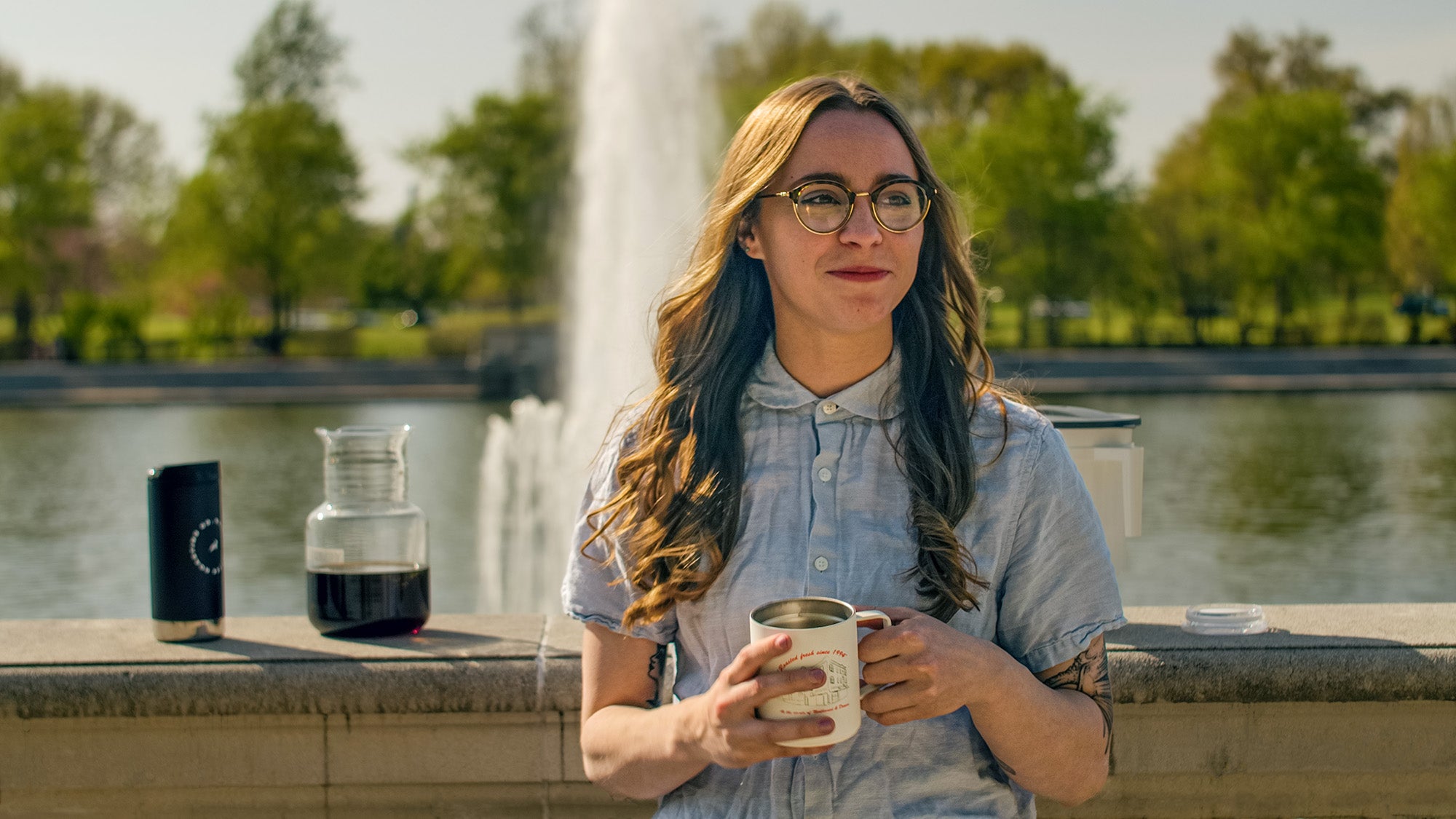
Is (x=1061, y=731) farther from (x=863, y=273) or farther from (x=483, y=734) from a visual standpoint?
(x=483, y=734)

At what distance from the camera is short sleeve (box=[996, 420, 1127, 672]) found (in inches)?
90.2

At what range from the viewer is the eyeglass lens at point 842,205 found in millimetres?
2314

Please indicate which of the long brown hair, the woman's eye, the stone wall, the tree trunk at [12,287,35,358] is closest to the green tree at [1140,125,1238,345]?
the tree trunk at [12,287,35,358]

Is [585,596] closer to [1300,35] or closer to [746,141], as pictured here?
[746,141]

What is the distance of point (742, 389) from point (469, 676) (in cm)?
122

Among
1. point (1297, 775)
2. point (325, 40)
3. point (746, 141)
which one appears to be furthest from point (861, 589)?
point (325, 40)

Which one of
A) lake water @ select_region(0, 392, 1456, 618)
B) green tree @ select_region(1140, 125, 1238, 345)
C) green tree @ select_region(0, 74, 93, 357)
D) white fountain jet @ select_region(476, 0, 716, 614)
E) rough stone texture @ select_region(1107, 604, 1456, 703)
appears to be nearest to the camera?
rough stone texture @ select_region(1107, 604, 1456, 703)

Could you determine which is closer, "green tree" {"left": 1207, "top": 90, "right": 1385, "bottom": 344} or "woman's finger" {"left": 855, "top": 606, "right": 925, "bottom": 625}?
"woman's finger" {"left": 855, "top": 606, "right": 925, "bottom": 625}

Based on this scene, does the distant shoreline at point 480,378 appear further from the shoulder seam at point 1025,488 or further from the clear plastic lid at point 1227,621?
the shoulder seam at point 1025,488

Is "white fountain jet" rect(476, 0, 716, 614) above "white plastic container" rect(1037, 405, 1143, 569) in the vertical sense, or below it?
above

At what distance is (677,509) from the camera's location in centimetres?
238

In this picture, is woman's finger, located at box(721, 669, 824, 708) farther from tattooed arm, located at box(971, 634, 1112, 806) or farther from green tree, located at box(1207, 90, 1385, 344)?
green tree, located at box(1207, 90, 1385, 344)

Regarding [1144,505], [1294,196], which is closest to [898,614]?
[1144,505]

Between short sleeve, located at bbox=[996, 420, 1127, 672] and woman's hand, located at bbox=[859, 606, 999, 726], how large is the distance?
8.3 inches
